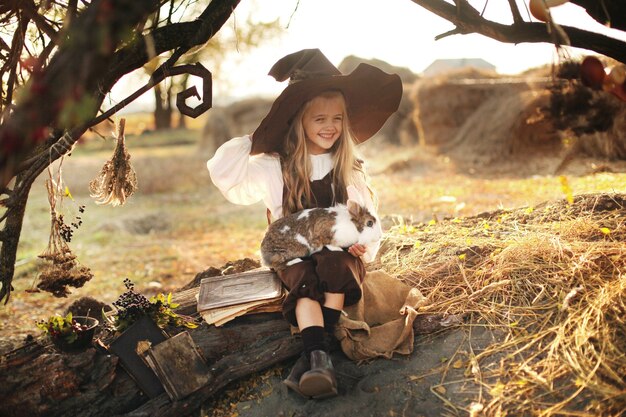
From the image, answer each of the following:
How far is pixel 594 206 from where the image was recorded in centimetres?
435

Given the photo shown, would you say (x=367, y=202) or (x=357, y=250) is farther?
(x=367, y=202)

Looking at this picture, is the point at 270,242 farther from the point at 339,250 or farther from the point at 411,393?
the point at 411,393

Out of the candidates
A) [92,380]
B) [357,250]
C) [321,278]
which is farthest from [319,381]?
[92,380]

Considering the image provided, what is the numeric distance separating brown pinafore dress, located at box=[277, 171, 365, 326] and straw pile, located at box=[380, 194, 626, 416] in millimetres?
668

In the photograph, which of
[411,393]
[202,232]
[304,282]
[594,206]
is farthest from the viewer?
[202,232]

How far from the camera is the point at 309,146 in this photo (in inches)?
151

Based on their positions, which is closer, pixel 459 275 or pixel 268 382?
pixel 268 382

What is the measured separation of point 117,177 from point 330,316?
1.58 meters

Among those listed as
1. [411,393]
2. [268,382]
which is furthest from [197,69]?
[411,393]

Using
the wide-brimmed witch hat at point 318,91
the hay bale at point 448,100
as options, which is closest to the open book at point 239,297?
the wide-brimmed witch hat at point 318,91

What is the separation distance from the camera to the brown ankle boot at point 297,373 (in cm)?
301

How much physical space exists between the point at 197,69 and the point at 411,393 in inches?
86.8

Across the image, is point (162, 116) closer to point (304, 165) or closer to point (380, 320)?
point (304, 165)

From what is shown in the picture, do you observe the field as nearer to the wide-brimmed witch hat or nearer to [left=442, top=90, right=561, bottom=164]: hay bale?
[left=442, top=90, right=561, bottom=164]: hay bale
